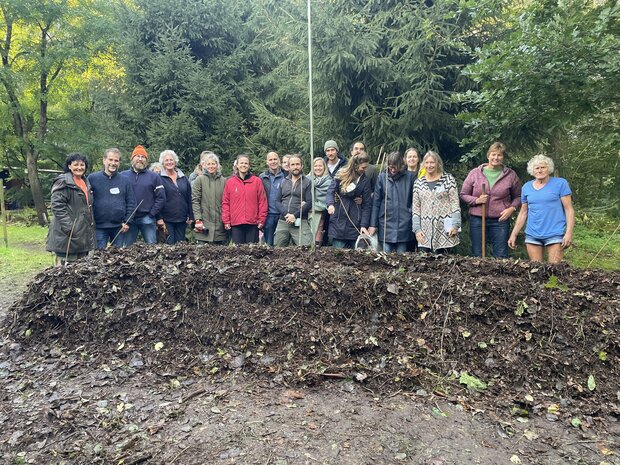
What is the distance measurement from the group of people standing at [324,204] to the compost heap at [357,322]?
1033mm

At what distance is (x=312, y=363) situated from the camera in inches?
123

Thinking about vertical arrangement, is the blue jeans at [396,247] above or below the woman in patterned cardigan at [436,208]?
below

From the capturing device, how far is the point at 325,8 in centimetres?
648

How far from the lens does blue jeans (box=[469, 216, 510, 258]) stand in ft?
16.8

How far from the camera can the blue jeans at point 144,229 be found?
19.2ft

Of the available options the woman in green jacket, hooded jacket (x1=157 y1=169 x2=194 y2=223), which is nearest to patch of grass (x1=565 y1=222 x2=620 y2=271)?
Answer: the woman in green jacket

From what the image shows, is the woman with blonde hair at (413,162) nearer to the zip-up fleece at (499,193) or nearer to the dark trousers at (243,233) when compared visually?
the zip-up fleece at (499,193)

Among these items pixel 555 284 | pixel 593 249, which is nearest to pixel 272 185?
pixel 555 284

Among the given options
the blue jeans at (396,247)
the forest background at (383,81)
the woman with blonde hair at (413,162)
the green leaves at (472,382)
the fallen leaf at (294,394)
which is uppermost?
the forest background at (383,81)

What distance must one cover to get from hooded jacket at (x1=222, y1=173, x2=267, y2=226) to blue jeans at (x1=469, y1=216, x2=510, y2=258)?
8.92 feet

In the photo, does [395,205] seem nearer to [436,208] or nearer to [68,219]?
[436,208]

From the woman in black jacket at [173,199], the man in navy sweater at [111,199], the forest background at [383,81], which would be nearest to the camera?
the forest background at [383,81]

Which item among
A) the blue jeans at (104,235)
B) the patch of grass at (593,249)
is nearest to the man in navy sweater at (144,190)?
the blue jeans at (104,235)

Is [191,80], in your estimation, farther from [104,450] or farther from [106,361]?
[104,450]
